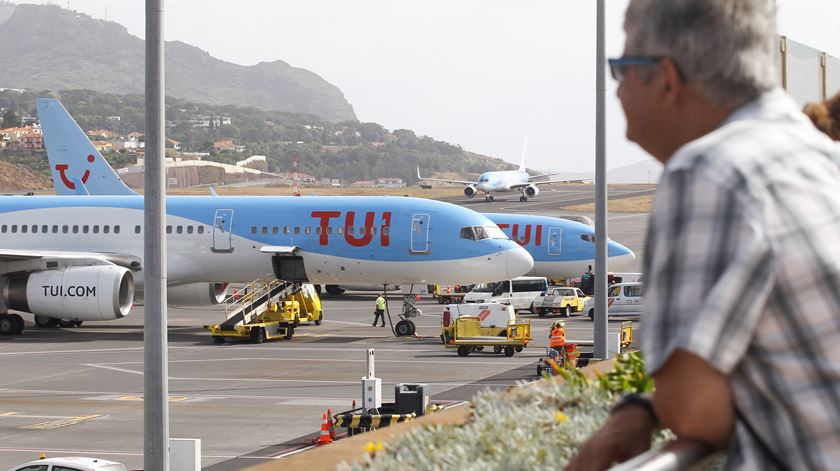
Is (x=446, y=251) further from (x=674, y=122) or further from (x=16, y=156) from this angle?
(x=16, y=156)

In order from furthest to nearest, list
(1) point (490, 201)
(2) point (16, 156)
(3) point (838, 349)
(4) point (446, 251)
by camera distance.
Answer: (2) point (16, 156)
(1) point (490, 201)
(4) point (446, 251)
(3) point (838, 349)

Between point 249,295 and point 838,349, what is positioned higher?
point 838,349

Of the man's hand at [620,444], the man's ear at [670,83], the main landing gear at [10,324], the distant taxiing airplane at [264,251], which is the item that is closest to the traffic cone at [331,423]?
the distant taxiing airplane at [264,251]

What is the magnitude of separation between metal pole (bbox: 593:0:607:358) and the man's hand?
16292 millimetres

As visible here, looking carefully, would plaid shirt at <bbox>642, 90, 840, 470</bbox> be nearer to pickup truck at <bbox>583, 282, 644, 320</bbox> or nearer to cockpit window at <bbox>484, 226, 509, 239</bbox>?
cockpit window at <bbox>484, 226, 509, 239</bbox>

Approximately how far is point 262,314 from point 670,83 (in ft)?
110

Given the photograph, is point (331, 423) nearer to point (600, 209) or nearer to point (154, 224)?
point (600, 209)

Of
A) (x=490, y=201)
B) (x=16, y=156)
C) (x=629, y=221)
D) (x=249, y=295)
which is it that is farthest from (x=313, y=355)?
(x=16, y=156)

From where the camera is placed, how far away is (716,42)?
2.37 metres

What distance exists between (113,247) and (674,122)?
36182 mm

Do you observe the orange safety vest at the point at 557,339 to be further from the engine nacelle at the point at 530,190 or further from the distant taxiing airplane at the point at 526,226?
the engine nacelle at the point at 530,190

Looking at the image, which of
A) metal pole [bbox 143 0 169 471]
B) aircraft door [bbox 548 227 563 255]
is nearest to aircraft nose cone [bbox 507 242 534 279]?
aircraft door [bbox 548 227 563 255]

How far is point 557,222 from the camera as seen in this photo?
46.4 m

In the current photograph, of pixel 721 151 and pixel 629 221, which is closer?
pixel 721 151
